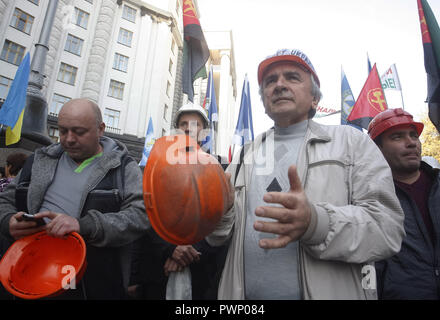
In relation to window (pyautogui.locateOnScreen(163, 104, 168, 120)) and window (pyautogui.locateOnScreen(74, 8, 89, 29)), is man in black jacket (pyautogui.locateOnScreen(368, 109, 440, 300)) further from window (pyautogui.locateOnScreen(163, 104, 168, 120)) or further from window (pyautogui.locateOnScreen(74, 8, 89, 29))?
window (pyautogui.locateOnScreen(74, 8, 89, 29))

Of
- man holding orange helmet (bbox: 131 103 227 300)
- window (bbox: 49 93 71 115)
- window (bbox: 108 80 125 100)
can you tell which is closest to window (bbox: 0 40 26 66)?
window (bbox: 49 93 71 115)

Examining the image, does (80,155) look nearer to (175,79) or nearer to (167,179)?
(167,179)

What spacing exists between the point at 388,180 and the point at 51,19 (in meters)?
6.72

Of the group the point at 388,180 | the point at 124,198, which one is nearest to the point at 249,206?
the point at 388,180

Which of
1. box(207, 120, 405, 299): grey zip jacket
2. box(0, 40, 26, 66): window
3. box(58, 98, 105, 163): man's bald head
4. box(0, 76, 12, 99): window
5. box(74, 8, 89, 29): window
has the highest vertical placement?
box(74, 8, 89, 29): window

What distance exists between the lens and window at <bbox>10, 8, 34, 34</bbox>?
16.2 m

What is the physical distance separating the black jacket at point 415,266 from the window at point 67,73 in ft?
72.4

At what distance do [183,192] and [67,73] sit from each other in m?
22.3

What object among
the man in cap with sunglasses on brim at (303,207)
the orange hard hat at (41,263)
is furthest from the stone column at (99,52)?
the man in cap with sunglasses on brim at (303,207)

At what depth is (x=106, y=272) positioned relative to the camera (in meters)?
1.66

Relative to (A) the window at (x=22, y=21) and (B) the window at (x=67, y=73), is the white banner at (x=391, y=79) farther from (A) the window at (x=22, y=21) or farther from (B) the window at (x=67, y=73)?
(A) the window at (x=22, y=21)

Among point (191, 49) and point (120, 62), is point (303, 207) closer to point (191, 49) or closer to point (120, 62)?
point (191, 49)

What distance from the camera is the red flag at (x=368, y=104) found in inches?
202

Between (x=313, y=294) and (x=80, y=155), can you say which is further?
(x=80, y=155)
